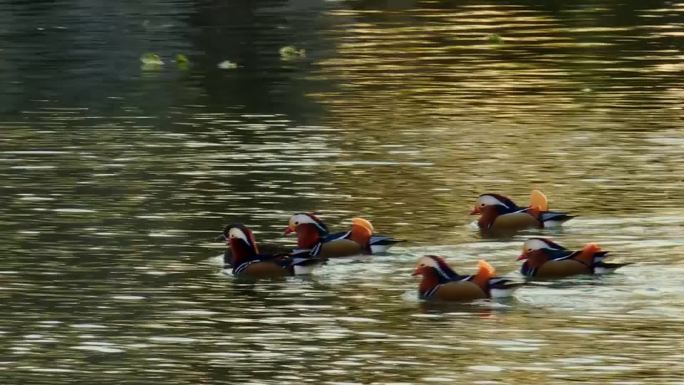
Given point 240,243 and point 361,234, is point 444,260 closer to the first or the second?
point 361,234

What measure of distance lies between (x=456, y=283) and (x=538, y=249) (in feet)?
3.68

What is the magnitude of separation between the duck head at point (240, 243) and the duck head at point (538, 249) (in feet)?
9.04

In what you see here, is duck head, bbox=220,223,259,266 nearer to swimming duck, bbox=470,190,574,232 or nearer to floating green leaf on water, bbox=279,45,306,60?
swimming duck, bbox=470,190,574,232

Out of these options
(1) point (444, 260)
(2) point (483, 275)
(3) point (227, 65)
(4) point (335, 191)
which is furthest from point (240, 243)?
(3) point (227, 65)

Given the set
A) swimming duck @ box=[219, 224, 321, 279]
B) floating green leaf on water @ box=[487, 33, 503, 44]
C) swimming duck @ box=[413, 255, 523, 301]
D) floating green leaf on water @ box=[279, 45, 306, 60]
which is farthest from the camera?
floating green leaf on water @ box=[487, 33, 503, 44]

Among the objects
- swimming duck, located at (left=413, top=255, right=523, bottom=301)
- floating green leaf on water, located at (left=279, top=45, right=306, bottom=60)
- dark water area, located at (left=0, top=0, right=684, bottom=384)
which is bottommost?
floating green leaf on water, located at (left=279, top=45, right=306, bottom=60)

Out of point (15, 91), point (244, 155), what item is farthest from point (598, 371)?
point (15, 91)

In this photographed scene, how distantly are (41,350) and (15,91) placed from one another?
800 inches

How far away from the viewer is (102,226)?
23.6 metres

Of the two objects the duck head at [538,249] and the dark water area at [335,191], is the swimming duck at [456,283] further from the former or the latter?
the duck head at [538,249]

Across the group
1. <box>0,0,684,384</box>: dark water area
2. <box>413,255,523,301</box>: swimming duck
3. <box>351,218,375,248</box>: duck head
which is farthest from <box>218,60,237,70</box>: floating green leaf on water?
<box>413,255,523,301</box>: swimming duck

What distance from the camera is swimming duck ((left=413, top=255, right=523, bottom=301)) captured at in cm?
1886

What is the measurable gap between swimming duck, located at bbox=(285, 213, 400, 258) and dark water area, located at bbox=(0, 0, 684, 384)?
156 mm

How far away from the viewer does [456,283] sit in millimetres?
19094
